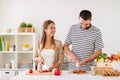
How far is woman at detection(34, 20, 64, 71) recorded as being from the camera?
132 inches

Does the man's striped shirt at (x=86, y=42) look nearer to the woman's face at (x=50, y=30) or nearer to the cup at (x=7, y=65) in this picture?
the woman's face at (x=50, y=30)

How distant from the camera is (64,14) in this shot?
5289mm

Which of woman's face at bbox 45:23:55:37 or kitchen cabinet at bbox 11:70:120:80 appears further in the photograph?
woman's face at bbox 45:23:55:37

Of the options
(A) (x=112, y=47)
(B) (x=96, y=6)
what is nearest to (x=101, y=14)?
(B) (x=96, y=6)

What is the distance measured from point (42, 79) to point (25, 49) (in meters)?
2.65

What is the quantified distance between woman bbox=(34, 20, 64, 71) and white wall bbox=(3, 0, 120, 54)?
1.85m

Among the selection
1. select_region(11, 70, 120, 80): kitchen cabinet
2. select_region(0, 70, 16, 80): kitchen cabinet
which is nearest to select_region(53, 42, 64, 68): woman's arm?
select_region(11, 70, 120, 80): kitchen cabinet

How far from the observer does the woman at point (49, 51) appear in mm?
3348

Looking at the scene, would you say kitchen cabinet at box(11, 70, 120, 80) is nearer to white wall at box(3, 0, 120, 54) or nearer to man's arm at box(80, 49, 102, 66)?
man's arm at box(80, 49, 102, 66)

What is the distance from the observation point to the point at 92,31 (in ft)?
11.0

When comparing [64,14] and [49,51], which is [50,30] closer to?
[49,51]

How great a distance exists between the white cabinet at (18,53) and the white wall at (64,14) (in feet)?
0.71

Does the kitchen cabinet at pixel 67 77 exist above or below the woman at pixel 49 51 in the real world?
below

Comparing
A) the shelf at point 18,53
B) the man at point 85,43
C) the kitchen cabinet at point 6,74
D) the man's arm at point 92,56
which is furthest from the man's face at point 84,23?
the kitchen cabinet at point 6,74
